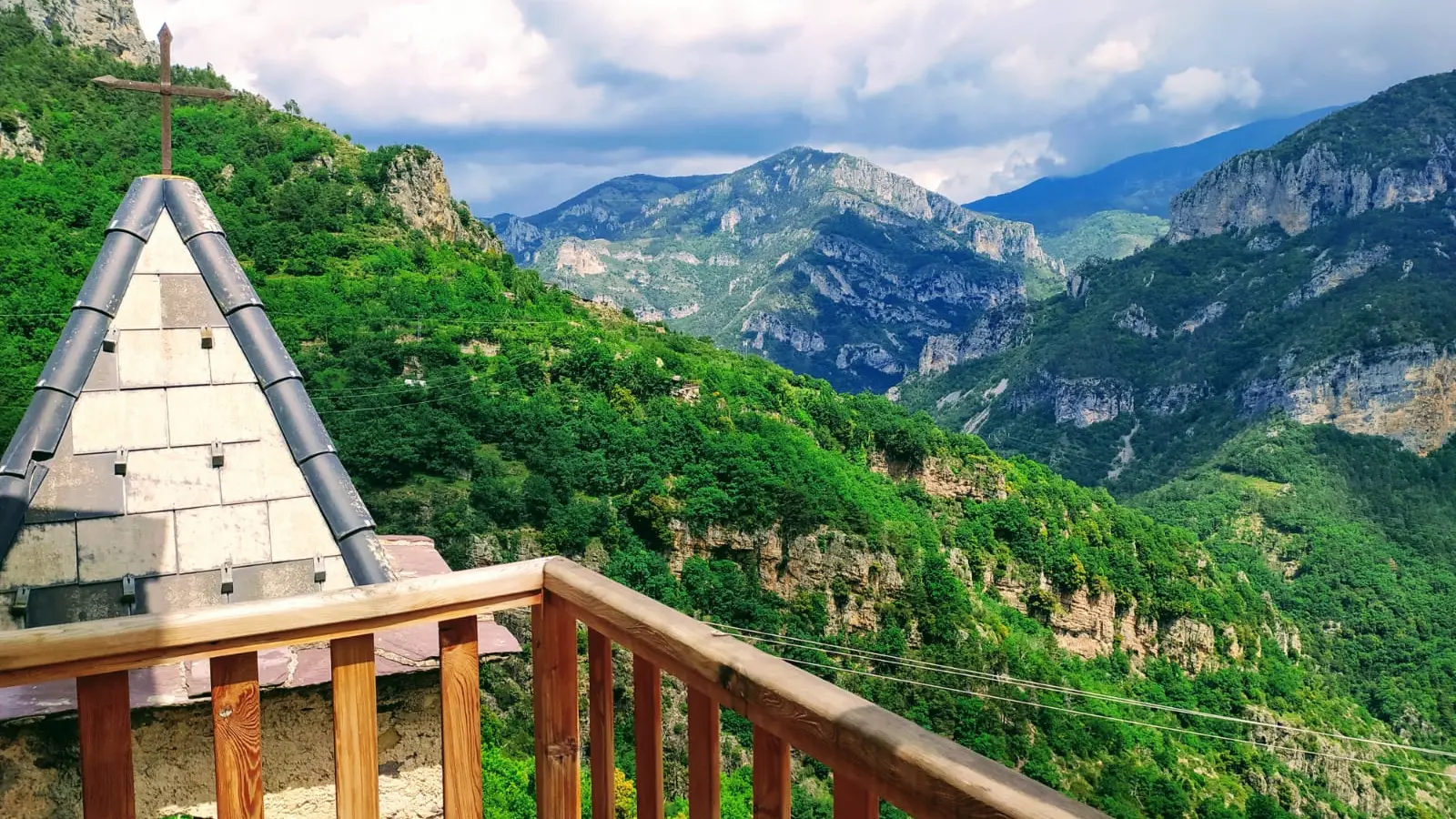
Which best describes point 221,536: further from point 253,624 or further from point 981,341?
point 981,341

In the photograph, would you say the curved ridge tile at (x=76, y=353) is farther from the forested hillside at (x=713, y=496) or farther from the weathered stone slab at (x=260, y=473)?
the forested hillside at (x=713, y=496)

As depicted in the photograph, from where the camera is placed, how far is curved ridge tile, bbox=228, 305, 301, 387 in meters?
3.28

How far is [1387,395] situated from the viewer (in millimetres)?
78812

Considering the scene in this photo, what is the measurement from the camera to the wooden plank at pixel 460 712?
1909 mm

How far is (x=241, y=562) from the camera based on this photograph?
10.1 feet

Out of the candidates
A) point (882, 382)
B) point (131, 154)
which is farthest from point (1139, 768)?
point (882, 382)

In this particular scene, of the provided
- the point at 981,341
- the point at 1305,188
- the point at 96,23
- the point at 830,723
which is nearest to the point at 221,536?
the point at 830,723

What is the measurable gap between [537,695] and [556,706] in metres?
0.07

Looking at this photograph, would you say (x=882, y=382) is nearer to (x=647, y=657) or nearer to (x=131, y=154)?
(x=131, y=154)

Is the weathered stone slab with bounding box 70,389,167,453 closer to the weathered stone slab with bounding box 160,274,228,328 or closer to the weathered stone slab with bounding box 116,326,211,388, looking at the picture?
the weathered stone slab with bounding box 116,326,211,388

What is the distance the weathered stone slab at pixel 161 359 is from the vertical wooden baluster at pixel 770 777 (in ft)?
8.77

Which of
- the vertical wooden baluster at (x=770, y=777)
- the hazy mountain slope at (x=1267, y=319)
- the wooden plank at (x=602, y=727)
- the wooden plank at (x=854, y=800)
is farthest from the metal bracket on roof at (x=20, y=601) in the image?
the hazy mountain slope at (x=1267, y=319)

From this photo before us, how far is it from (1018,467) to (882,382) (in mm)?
128671

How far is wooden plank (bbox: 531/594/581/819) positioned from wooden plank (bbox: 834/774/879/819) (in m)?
0.80
